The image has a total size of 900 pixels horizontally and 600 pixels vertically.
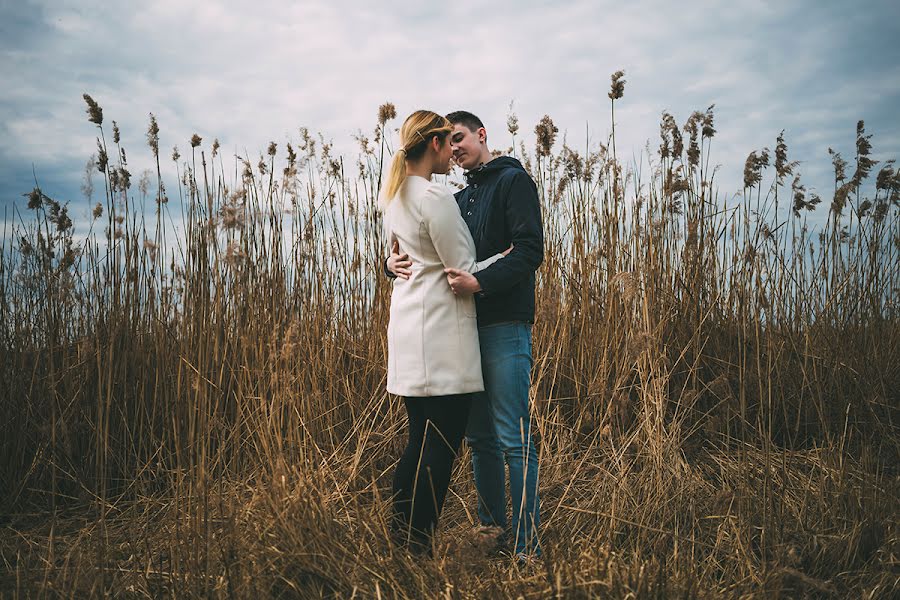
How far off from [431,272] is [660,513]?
1.21m

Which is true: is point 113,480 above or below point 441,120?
below

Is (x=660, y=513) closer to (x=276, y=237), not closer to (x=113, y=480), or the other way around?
(x=276, y=237)

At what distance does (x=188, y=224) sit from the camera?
2.49 meters

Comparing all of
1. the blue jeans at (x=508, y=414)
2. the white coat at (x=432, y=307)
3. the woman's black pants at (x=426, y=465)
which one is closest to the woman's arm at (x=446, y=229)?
the white coat at (x=432, y=307)

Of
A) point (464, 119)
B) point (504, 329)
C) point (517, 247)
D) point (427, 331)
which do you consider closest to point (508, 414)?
point (504, 329)

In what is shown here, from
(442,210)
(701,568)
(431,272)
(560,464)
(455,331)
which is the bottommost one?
(701,568)

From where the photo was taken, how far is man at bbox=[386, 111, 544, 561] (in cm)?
171

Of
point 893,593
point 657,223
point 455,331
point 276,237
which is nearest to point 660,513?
point 893,593

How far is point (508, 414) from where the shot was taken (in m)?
1.77

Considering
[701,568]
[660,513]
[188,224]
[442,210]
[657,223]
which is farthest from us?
[657,223]

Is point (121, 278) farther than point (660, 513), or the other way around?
point (121, 278)

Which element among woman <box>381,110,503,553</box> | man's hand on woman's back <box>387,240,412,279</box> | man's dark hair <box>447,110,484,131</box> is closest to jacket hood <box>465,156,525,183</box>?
man's dark hair <box>447,110,484,131</box>

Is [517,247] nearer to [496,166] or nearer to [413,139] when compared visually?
[496,166]

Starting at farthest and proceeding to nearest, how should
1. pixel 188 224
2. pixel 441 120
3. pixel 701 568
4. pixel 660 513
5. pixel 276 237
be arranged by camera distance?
pixel 276 237, pixel 188 224, pixel 660 513, pixel 701 568, pixel 441 120
